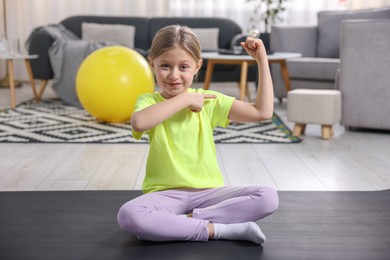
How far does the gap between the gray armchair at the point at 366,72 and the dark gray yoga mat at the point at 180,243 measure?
1.38 metres

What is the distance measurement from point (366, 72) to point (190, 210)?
2058mm

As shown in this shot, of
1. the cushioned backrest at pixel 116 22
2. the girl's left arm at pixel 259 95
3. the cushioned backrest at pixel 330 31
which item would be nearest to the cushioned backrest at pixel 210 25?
the cushioned backrest at pixel 116 22

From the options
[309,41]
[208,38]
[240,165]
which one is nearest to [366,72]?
[240,165]

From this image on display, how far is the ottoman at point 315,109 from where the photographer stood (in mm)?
3193

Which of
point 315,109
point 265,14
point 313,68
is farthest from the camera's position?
point 265,14

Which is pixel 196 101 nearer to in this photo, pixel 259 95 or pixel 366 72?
pixel 259 95

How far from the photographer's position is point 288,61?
4.48 metres

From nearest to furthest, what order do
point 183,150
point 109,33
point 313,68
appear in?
point 183,150
point 313,68
point 109,33

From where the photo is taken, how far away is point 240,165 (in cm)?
255

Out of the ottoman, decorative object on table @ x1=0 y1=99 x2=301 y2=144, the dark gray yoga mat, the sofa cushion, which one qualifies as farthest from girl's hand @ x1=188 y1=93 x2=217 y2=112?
the sofa cushion

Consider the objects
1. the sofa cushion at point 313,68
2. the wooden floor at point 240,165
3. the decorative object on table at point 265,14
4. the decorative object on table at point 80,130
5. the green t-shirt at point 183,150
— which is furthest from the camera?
the decorative object on table at point 265,14

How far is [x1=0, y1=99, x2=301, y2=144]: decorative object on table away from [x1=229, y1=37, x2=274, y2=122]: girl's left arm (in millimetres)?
1504

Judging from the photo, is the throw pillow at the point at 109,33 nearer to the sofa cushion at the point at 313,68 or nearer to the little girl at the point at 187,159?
the sofa cushion at the point at 313,68

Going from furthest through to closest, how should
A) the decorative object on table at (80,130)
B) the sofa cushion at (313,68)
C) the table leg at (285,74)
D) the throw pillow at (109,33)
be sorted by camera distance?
the throw pillow at (109,33)
the sofa cushion at (313,68)
the table leg at (285,74)
the decorative object on table at (80,130)
